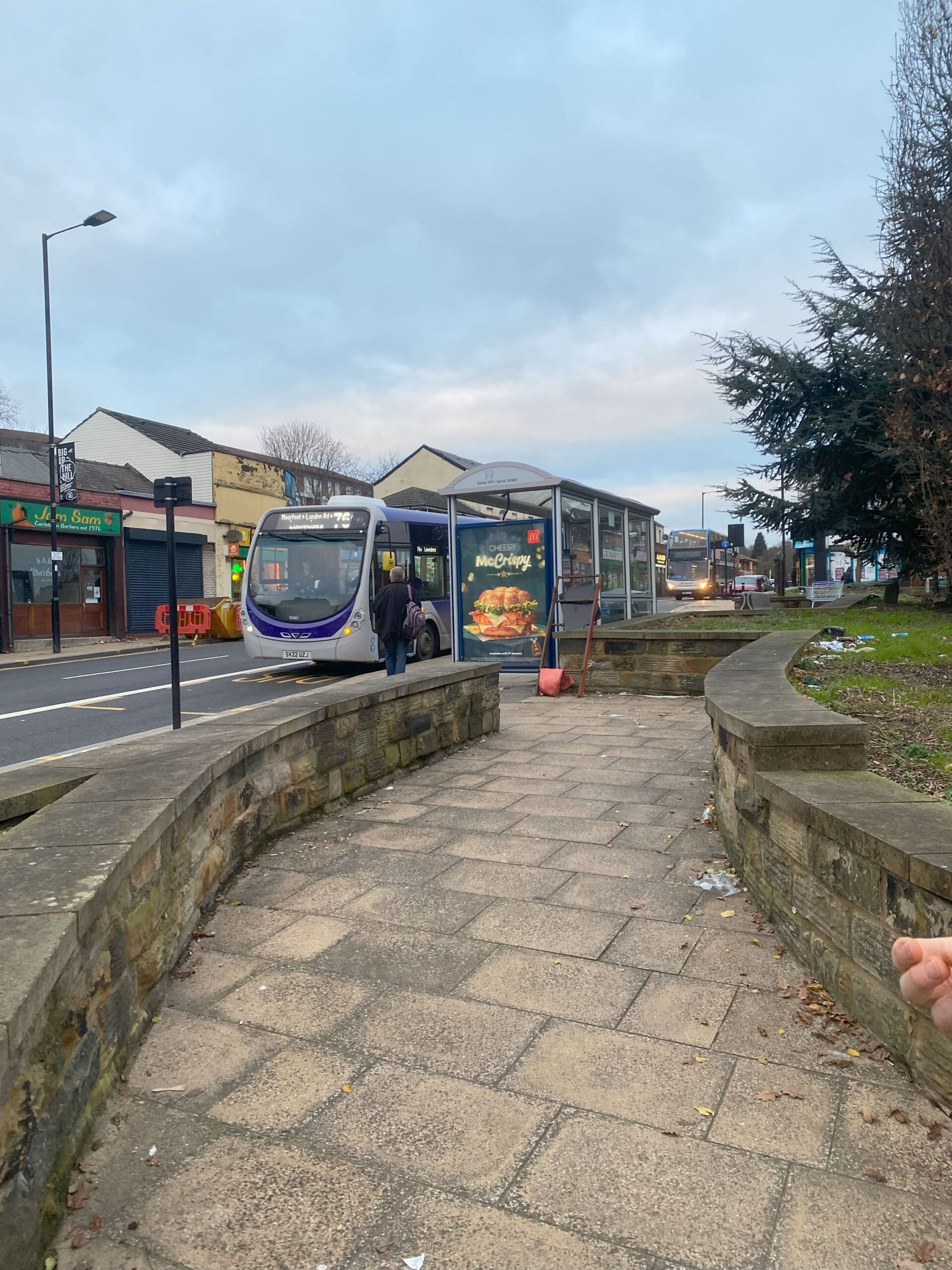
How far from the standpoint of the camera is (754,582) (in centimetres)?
5275

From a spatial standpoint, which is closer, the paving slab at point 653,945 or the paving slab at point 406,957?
the paving slab at point 406,957

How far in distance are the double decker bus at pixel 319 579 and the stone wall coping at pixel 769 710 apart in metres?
8.20

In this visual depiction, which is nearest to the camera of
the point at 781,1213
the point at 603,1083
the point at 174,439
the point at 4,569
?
the point at 781,1213

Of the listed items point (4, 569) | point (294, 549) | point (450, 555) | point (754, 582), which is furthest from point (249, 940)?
point (754, 582)

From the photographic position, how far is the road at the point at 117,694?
965 centimetres

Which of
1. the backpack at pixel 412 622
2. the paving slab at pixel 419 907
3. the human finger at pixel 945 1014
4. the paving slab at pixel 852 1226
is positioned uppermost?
the backpack at pixel 412 622

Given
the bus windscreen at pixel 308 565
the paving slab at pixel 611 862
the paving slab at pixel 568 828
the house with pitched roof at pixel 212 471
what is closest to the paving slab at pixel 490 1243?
the paving slab at pixel 611 862

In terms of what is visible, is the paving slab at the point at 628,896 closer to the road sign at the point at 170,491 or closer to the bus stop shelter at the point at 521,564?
the road sign at the point at 170,491

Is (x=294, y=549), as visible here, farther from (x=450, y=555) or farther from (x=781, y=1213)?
(x=781, y=1213)

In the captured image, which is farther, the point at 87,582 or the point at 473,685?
the point at 87,582

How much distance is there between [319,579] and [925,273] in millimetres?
9681

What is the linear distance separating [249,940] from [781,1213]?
2260 mm

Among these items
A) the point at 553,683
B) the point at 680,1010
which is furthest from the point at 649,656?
the point at 680,1010

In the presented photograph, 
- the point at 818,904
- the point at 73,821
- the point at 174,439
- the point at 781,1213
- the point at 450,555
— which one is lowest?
the point at 781,1213
